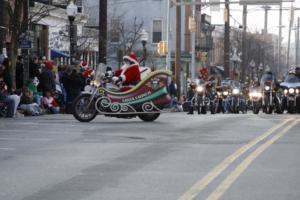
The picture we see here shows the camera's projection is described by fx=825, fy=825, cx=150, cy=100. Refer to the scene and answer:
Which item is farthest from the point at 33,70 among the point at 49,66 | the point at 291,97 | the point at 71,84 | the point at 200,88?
the point at 291,97

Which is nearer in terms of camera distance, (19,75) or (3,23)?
(19,75)

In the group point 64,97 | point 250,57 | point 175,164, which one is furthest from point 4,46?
point 250,57

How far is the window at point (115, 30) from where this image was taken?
60.5m

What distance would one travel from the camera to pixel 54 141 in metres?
16.9

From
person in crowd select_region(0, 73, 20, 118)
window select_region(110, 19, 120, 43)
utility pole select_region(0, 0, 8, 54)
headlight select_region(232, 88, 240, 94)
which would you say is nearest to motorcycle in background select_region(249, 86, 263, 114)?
headlight select_region(232, 88, 240, 94)

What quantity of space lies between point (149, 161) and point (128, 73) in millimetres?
9236

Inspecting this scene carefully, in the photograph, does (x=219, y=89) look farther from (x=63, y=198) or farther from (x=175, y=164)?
(x=63, y=198)

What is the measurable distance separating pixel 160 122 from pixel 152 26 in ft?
146

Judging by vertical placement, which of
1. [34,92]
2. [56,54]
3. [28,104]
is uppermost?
[56,54]

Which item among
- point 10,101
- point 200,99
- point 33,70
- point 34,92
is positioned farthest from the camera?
point 200,99

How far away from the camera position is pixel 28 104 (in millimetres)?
25828

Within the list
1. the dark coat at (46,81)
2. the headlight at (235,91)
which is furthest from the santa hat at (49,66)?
the headlight at (235,91)

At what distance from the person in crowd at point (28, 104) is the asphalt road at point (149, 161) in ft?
14.7

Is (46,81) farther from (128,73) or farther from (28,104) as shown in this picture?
A: (128,73)
